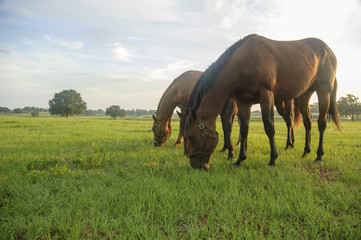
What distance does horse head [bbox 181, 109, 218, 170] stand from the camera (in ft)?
11.6

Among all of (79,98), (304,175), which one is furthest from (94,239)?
(79,98)

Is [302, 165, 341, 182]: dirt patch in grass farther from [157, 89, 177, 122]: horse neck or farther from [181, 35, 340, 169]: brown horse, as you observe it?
[157, 89, 177, 122]: horse neck

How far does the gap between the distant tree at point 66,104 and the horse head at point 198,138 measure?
225 ft

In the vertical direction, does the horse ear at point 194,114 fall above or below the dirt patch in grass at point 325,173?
above

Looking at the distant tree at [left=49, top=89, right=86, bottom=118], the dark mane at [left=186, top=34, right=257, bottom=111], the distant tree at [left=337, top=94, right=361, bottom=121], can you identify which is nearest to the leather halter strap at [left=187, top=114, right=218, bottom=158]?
the dark mane at [left=186, top=34, right=257, bottom=111]

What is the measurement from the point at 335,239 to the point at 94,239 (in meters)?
2.19

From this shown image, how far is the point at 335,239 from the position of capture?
1.64 metres

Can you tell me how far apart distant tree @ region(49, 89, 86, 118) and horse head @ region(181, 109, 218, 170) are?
2700 inches

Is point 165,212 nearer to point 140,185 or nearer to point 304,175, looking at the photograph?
point 140,185

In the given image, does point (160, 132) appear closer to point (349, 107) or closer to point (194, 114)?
point (194, 114)

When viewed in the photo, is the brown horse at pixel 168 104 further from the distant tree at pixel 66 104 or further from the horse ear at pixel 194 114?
the distant tree at pixel 66 104

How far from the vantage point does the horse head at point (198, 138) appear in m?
3.55

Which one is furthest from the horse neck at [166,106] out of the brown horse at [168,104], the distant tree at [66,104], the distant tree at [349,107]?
the distant tree at [66,104]

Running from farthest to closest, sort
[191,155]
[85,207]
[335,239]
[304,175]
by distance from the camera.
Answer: [191,155], [304,175], [85,207], [335,239]
